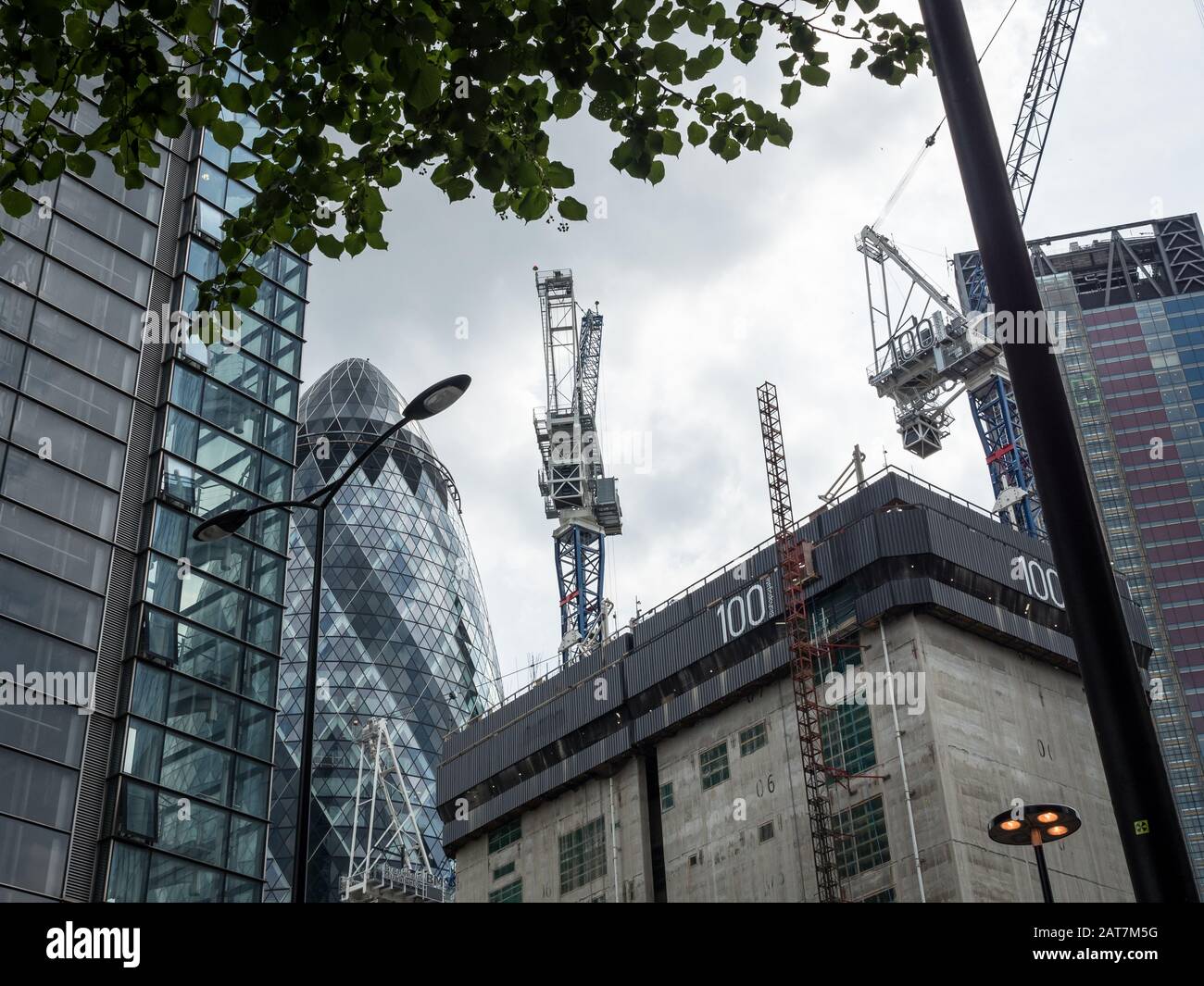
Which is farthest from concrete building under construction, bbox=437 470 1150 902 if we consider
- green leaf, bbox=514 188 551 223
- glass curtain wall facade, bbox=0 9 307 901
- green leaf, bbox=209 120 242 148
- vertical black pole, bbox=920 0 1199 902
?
vertical black pole, bbox=920 0 1199 902

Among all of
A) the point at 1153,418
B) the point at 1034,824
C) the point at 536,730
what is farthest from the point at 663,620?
the point at 1153,418

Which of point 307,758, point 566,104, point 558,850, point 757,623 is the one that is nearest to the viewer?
point 566,104

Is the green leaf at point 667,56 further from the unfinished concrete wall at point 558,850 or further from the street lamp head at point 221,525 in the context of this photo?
the unfinished concrete wall at point 558,850

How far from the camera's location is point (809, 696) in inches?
2371

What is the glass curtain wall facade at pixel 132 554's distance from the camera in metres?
33.5

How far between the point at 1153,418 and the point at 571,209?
167745 mm

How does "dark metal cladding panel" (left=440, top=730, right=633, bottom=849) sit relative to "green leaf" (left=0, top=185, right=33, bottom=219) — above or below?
above

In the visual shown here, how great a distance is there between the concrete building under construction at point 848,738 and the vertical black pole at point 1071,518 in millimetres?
48866

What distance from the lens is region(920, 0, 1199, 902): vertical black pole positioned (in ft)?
18.2

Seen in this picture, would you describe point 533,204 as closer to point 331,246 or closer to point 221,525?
point 331,246

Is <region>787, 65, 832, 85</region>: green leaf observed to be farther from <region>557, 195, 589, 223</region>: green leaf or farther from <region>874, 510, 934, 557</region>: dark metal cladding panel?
<region>874, 510, 934, 557</region>: dark metal cladding panel

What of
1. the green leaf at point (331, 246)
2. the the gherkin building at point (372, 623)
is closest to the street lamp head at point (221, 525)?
the green leaf at point (331, 246)

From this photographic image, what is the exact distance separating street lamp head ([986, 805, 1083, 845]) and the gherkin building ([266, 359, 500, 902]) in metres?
96.9
